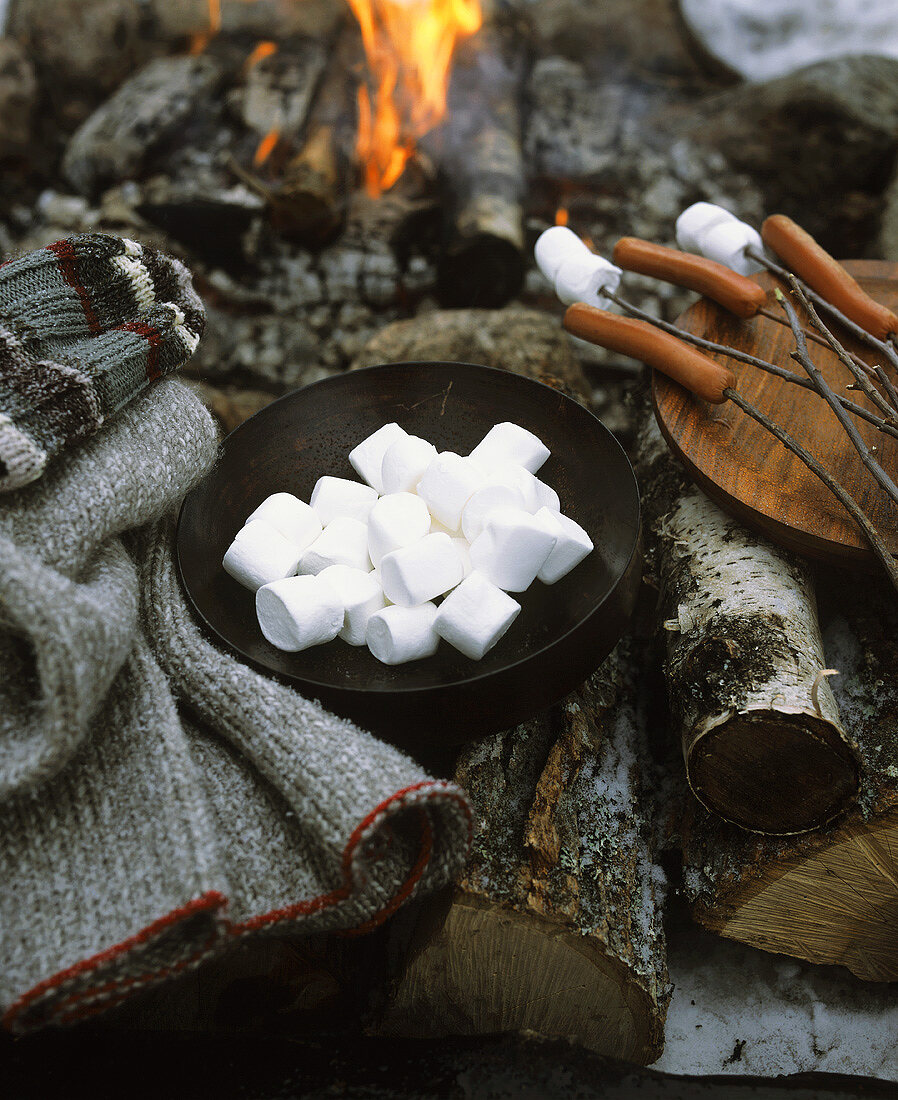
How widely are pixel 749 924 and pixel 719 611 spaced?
2.19 feet

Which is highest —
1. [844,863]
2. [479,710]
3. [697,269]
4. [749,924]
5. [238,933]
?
[697,269]

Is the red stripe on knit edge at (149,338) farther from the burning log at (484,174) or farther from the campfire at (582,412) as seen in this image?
the burning log at (484,174)

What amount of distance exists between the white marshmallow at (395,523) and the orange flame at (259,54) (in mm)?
2713

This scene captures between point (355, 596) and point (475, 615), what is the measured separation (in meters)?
0.25

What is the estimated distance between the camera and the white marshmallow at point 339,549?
168 centimetres

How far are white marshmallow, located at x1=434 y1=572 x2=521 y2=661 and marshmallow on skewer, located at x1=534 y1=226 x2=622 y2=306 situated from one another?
3.22 ft

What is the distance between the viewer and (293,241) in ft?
10.5

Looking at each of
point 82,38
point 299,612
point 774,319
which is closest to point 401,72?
point 82,38

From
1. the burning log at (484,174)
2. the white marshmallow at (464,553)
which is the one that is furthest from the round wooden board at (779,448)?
the burning log at (484,174)

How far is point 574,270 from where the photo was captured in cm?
208

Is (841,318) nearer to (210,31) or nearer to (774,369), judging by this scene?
(774,369)

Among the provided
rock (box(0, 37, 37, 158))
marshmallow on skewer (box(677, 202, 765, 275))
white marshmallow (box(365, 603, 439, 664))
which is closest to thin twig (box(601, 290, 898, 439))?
marshmallow on skewer (box(677, 202, 765, 275))

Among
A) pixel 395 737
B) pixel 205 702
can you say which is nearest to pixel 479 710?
pixel 395 737

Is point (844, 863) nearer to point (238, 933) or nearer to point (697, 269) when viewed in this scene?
point (238, 933)
